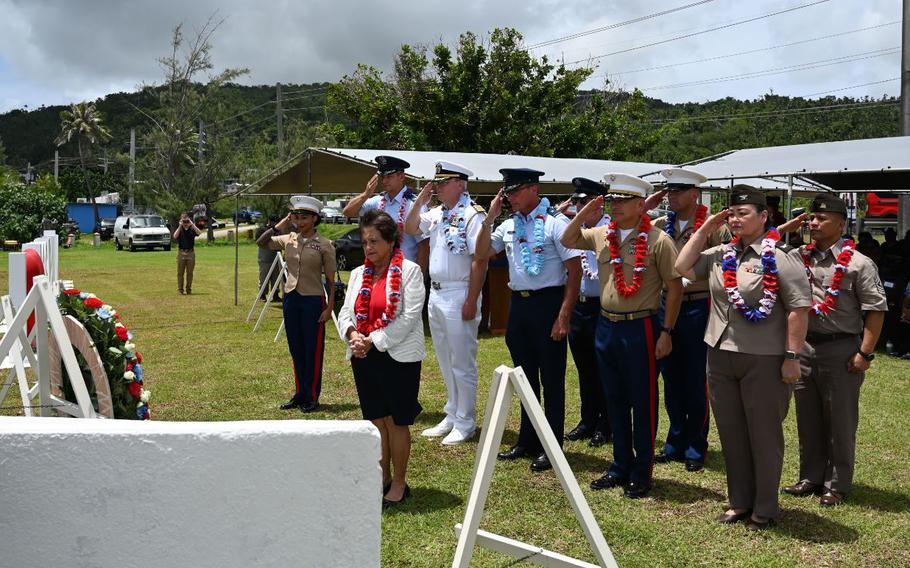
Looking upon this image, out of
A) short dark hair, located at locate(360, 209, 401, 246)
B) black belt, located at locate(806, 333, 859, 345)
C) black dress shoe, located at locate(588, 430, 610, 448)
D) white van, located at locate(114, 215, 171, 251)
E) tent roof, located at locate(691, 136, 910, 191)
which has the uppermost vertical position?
tent roof, located at locate(691, 136, 910, 191)

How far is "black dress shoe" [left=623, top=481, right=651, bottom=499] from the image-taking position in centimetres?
520

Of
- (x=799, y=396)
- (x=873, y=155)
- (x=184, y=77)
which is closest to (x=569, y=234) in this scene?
(x=799, y=396)

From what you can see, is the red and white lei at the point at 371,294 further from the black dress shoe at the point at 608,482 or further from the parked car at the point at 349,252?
the parked car at the point at 349,252

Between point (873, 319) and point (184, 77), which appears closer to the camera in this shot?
point (873, 319)

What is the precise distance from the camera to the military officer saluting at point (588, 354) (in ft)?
21.5

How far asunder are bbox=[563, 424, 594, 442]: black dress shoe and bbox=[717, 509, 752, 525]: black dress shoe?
6.39 feet

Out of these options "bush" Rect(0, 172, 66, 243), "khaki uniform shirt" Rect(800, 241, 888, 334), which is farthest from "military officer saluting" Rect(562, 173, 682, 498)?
"bush" Rect(0, 172, 66, 243)

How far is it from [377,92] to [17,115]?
122 meters

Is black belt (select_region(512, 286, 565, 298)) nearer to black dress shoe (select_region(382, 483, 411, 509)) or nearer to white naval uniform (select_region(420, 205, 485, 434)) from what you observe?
white naval uniform (select_region(420, 205, 485, 434))

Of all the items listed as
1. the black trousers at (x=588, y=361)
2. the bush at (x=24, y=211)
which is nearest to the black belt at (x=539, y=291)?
the black trousers at (x=588, y=361)

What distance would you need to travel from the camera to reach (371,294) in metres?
5.08

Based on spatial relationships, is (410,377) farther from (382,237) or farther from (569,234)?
(569,234)

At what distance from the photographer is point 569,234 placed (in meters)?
5.49

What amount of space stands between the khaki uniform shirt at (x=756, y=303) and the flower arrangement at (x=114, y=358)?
374 centimetres
